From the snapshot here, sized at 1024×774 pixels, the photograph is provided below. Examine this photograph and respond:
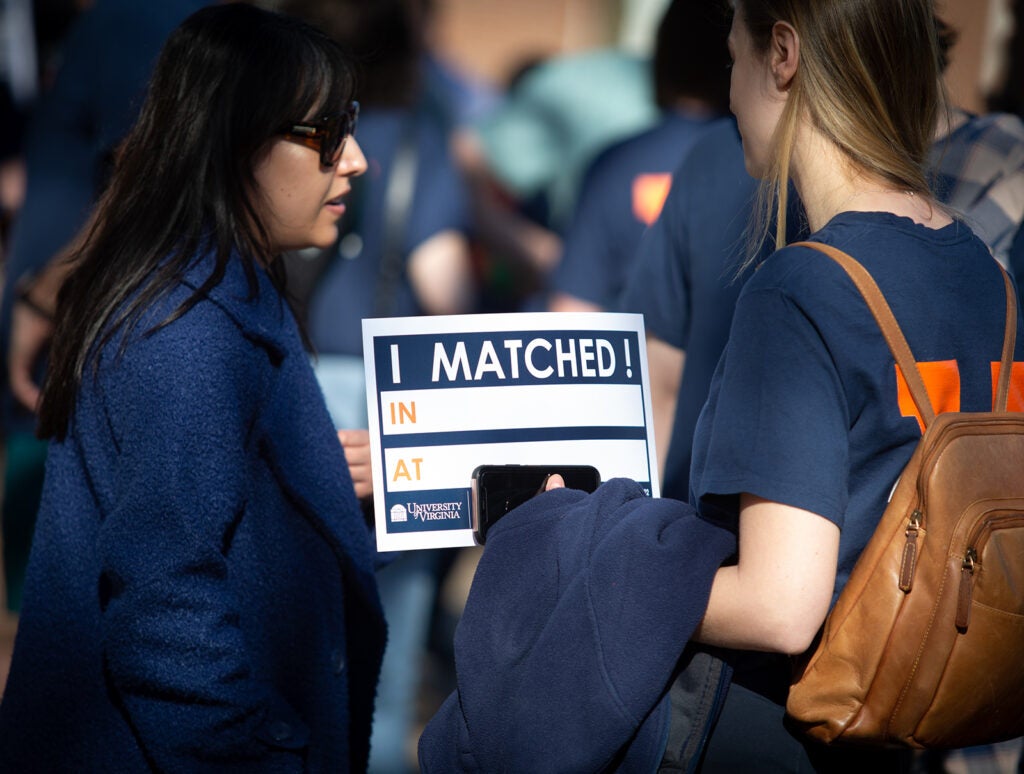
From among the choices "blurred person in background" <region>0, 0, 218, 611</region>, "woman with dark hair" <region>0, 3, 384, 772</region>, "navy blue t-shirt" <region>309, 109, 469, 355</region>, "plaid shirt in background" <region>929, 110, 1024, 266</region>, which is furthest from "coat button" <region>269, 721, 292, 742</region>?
"plaid shirt in background" <region>929, 110, 1024, 266</region>

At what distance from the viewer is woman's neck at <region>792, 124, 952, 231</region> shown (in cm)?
162

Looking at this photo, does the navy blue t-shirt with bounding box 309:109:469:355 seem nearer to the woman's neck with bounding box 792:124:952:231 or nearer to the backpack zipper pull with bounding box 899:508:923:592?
the woman's neck with bounding box 792:124:952:231

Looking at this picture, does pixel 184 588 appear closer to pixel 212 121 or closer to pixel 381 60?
pixel 212 121

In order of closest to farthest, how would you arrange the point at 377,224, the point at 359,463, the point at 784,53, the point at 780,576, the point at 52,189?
the point at 780,576
the point at 784,53
the point at 359,463
the point at 52,189
the point at 377,224

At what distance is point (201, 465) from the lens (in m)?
1.72

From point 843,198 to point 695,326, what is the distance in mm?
816

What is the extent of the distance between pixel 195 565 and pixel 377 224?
5.86ft

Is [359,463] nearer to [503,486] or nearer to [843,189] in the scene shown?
[503,486]

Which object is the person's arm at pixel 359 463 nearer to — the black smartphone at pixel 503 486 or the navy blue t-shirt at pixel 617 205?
the black smartphone at pixel 503 486

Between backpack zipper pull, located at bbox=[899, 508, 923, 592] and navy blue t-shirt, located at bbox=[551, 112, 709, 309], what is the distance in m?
2.00

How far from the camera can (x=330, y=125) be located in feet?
6.62

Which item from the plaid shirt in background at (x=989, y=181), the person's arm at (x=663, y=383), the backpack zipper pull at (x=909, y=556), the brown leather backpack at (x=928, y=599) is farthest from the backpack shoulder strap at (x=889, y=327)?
the plaid shirt in background at (x=989, y=181)

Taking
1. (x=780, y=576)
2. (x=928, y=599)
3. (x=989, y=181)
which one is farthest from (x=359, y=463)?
(x=989, y=181)

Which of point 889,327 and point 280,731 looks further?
point 280,731
